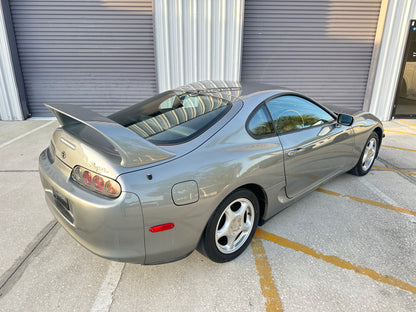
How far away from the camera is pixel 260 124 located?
2621mm

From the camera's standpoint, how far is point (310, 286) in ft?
7.39

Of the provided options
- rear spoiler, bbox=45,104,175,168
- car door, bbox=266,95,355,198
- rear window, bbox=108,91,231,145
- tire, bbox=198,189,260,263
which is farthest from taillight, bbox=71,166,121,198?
car door, bbox=266,95,355,198

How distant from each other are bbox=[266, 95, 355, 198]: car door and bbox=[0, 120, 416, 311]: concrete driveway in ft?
1.57

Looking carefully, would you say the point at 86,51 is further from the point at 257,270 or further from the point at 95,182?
the point at 257,270

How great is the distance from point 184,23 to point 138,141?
5.97 meters

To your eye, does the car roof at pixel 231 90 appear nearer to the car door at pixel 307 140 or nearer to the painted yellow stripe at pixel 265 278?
the car door at pixel 307 140

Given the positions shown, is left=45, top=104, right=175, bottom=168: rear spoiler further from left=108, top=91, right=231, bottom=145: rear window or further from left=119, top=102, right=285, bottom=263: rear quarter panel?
left=108, top=91, right=231, bottom=145: rear window

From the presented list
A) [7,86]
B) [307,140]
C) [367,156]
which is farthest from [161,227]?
[7,86]

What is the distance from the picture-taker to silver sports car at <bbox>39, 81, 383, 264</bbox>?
184 cm

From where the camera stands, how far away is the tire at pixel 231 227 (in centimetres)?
222

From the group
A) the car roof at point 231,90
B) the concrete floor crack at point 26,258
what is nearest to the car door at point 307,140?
the car roof at point 231,90

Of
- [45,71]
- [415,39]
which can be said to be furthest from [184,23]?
[415,39]

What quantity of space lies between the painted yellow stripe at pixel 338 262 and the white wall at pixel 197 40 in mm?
5376

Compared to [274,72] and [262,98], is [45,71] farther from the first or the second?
[262,98]
